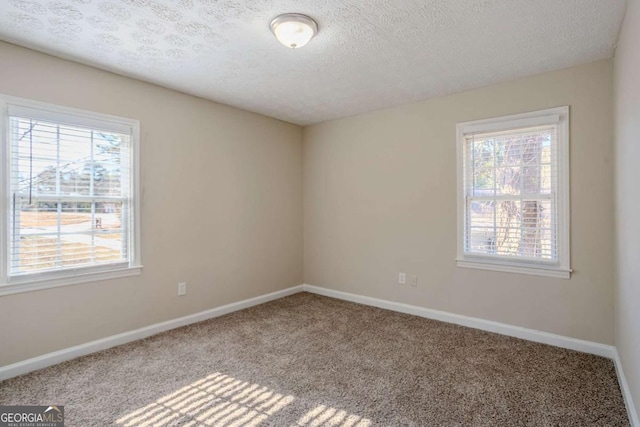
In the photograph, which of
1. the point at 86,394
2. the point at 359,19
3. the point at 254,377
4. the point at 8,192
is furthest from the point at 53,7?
the point at 254,377

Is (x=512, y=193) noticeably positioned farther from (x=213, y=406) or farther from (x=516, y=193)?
(x=213, y=406)

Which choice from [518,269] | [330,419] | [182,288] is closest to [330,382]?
[330,419]

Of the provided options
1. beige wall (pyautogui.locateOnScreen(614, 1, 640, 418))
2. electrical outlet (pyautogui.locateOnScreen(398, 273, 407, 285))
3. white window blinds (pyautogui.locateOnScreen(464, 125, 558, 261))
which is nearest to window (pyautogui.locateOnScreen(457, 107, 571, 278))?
white window blinds (pyautogui.locateOnScreen(464, 125, 558, 261))

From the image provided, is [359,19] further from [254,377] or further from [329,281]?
[329,281]

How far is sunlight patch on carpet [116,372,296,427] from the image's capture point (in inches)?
77.5

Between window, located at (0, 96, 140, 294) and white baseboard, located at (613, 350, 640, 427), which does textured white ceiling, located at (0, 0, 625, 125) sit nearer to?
window, located at (0, 96, 140, 294)

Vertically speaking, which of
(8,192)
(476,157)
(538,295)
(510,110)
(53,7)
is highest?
(53,7)

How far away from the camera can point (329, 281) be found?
4.70 m

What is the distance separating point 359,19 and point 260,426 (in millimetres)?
2582

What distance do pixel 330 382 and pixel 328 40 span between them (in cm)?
248

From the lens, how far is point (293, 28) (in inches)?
85.7

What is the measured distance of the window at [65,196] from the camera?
249 cm

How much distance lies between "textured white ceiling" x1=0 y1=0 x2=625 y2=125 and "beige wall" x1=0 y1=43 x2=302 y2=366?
252 millimetres

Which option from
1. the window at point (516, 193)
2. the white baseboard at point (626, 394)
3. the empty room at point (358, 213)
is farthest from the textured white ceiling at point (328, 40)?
the white baseboard at point (626, 394)
